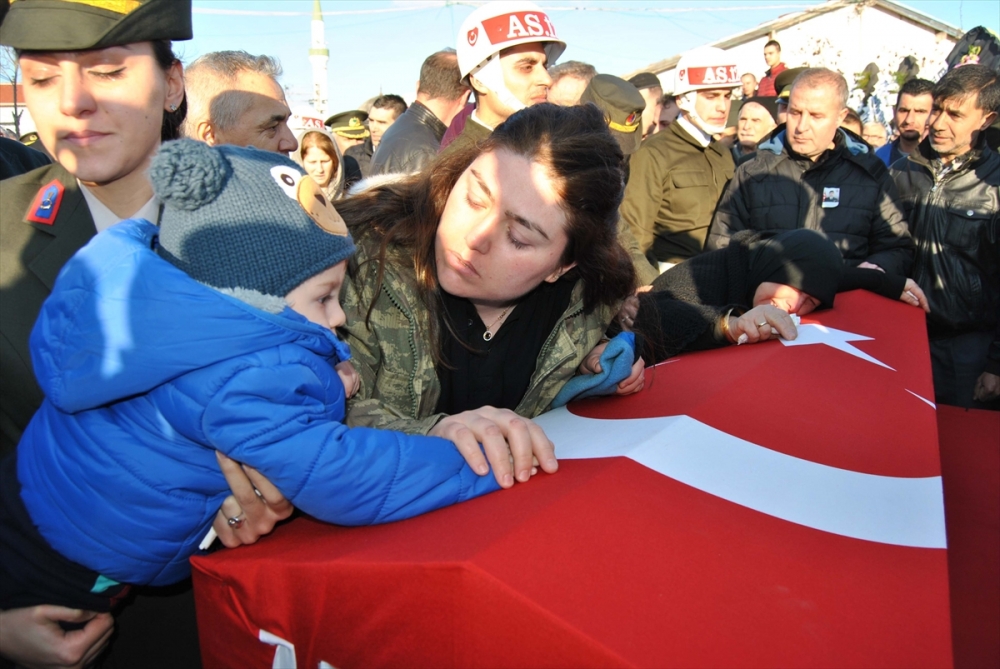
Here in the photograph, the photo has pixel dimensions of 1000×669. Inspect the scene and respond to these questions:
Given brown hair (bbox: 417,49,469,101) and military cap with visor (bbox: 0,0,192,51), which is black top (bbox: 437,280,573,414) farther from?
brown hair (bbox: 417,49,469,101)

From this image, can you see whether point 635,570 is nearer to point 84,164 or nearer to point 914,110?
point 84,164

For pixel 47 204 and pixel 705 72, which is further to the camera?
pixel 705 72

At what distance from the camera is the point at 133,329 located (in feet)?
3.80

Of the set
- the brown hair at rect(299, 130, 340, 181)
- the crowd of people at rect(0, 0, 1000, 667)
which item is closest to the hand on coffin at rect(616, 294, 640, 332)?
the crowd of people at rect(0, 0, 1000, 667)

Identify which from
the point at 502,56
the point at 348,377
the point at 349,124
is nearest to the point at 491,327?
the point at 348,377

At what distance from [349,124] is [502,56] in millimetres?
5944

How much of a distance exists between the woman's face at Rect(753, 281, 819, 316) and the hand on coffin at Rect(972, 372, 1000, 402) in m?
1.90

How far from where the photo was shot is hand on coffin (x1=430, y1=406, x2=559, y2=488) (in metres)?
1.41

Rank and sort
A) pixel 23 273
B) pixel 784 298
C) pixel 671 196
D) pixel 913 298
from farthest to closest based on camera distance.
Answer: pixel 671 196 < pixel 913 298 < pixel 784 298 < pixel 23 273

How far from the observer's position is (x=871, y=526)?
53.8 inches

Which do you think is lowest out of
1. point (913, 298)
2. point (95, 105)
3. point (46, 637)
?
point (46, 637)

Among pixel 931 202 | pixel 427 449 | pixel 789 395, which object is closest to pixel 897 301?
pixel 931 202

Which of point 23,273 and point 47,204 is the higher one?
point 47,204

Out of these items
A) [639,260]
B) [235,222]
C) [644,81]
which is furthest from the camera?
[644,81]
